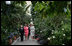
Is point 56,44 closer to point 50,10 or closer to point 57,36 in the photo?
point 57,36

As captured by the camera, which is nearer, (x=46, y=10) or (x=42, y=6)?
(x=46, y=10)

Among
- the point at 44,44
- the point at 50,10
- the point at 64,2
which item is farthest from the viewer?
the point at 44,44

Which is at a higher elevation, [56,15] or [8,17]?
[8,17]

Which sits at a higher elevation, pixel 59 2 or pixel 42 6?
pixel 42 6

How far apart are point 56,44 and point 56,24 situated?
1.91m

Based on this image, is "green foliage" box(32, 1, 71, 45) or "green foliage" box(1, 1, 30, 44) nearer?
"green foliage" box(32, 1, 71, 45)

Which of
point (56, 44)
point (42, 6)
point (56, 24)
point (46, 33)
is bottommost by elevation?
point (56, 44)

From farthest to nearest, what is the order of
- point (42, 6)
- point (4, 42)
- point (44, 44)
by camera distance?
point (44, 44)
point (4, 42)
point (42, 6)

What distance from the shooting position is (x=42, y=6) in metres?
1.30

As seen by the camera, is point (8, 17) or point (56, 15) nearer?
point (56, 15)

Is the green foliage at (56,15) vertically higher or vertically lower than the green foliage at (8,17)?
lower

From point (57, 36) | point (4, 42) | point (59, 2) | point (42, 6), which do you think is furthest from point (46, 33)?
point (59, 2)

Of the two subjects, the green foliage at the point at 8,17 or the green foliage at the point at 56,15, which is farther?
the green foliage at the point at 8,17

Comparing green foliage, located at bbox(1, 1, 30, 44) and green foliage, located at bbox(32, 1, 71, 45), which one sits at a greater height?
green foliage, located at bbox(1, 1, 30, 44)
